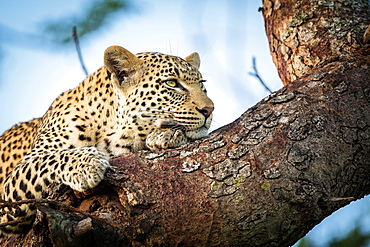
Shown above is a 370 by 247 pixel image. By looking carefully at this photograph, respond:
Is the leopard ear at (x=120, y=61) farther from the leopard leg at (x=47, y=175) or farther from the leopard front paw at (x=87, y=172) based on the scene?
the leopard front paw at (x=87, y=172)

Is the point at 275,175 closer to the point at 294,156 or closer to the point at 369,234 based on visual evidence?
the point at 294,156

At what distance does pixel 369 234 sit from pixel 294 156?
6.99 feet

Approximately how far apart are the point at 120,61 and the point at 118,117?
0.78 meters

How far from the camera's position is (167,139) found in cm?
566

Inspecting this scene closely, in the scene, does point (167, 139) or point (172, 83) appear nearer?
point (167, 139)

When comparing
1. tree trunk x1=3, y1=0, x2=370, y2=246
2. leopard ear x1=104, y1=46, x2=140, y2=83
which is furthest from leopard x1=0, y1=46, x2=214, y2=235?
tree trunk x1=3, y1=0, x2=370, y2=246

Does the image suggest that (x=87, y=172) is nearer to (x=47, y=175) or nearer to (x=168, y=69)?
(x=47, y=175)

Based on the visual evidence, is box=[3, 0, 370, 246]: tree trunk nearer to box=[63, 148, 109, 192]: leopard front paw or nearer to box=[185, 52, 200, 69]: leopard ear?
box=[63, 148, 109, 192]: leopard front paw

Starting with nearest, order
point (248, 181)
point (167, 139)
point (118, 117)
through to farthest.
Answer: point (248, 181) < point (167, 139) < point (118, 117)

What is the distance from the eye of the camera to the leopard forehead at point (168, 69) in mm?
6949

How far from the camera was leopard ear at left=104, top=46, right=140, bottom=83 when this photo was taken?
6.84 metres

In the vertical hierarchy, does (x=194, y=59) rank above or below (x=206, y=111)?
above

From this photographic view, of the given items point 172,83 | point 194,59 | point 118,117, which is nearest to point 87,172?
point 118,117

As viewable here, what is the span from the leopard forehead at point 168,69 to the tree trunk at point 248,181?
195 cm
